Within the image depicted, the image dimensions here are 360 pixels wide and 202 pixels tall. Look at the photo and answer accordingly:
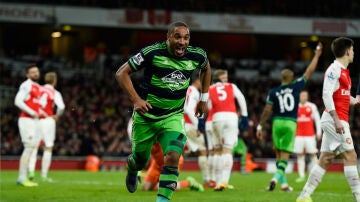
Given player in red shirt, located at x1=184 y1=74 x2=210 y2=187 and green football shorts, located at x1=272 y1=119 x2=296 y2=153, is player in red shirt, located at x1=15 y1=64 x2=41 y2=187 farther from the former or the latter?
green football shorts, located at x1=272 y1=119 x2=296 y2=153

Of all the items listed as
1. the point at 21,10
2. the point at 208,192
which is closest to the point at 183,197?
the point at 208,192

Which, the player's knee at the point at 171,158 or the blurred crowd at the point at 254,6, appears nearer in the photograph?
the player's knee at the point at 171,158

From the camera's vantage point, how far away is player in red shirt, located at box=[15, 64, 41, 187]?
1595 cm

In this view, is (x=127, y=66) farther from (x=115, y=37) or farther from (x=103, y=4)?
(x=115, y=37)

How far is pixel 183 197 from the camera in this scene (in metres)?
12.5

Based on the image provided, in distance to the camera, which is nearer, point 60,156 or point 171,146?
point 171,146

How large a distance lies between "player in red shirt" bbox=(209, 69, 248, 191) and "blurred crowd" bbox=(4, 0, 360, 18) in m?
22.9

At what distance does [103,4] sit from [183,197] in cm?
2606

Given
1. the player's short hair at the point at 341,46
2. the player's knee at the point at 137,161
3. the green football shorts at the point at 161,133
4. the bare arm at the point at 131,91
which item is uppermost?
the player's short hair at the point at 341,46

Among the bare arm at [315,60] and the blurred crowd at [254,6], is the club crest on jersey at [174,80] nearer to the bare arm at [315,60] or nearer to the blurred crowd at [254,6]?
the bare arm at [315,60]

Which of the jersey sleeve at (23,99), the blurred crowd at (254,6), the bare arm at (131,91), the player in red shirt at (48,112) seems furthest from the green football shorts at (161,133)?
the blurred crowd at (254,6)

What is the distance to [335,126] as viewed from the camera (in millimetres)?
10047

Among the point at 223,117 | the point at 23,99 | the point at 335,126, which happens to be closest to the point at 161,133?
the point at 335,126

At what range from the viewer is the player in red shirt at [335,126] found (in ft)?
33.6
